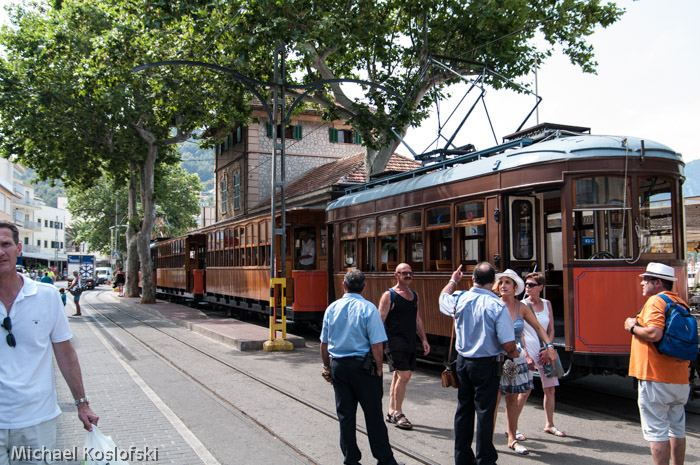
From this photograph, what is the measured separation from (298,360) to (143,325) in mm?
9217

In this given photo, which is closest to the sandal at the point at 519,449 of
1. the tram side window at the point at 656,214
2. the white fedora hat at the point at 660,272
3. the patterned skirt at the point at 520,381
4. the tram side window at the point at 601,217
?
the patterned skirt at the point at 520,381

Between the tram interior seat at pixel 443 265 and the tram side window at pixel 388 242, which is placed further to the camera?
the tram side window at pixel 388 242

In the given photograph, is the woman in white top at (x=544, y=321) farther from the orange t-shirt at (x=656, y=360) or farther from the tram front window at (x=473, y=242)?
the tram front window at (x=473, y=242)

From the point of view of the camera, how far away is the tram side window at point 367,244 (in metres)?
12.5

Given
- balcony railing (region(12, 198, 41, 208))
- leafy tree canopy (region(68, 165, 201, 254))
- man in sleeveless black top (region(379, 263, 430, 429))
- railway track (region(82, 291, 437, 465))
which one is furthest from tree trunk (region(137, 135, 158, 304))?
balcony railing (region(12, 198, 41, 208))

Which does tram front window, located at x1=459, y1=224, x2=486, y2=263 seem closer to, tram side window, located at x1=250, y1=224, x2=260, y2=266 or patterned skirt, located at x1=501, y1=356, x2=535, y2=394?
patterned skirt, located at x1=501, y1=356, x2=535, y2=394

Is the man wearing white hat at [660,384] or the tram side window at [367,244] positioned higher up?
the tram side window at [367,244]

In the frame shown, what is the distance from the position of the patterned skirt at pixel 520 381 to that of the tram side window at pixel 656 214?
2798 millimetres

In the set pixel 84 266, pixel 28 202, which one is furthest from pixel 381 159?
pixel 28 202

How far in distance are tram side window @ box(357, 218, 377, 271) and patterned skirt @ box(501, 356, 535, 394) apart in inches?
251

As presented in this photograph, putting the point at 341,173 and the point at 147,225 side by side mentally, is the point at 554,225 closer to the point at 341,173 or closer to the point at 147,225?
the point at 341,173

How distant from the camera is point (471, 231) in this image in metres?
9.66

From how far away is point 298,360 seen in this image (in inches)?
485

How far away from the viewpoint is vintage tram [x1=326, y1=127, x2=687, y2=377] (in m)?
7.86
